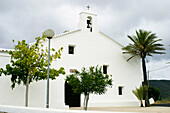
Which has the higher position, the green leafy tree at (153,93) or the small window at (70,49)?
the small window at (70,49)

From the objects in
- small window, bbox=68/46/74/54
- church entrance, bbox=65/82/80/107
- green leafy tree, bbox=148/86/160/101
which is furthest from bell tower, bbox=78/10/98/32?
green leafy tree, bbox=148/86/160/101

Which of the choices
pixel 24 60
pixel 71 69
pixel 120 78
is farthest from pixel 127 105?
pixel 24 60

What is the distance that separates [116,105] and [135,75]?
13.5 feet

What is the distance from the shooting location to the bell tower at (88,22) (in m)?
21.5

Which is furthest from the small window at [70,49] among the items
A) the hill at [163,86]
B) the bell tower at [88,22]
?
the hill at [163,86]

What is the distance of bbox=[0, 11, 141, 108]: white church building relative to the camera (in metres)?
17.3

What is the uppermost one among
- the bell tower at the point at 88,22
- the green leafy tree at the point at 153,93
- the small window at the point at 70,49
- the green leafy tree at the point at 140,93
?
the bell tower at the point at 88,22

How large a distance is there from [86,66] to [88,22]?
441 centimetres

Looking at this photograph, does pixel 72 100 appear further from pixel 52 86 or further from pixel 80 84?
pixel 80 84

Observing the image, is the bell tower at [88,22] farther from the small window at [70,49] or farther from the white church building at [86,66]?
the small window at [70,49]

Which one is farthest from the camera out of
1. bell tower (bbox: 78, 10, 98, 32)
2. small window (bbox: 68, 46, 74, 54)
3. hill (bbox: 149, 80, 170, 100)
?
hill (bbox: 149, 80, 170, 100)

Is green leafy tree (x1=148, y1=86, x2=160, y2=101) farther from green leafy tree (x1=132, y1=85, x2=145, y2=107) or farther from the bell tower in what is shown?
the bell tower

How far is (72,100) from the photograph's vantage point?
19.9 metres

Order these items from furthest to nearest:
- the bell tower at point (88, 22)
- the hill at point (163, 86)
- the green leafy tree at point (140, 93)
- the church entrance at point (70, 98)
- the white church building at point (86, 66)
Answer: the hill at point (163, 86) < the bell tower at point (88, 22) < the green leafy tree at point (140, 93) < the church entrance at point (70, 98) < the white church building at point (86, 66)
